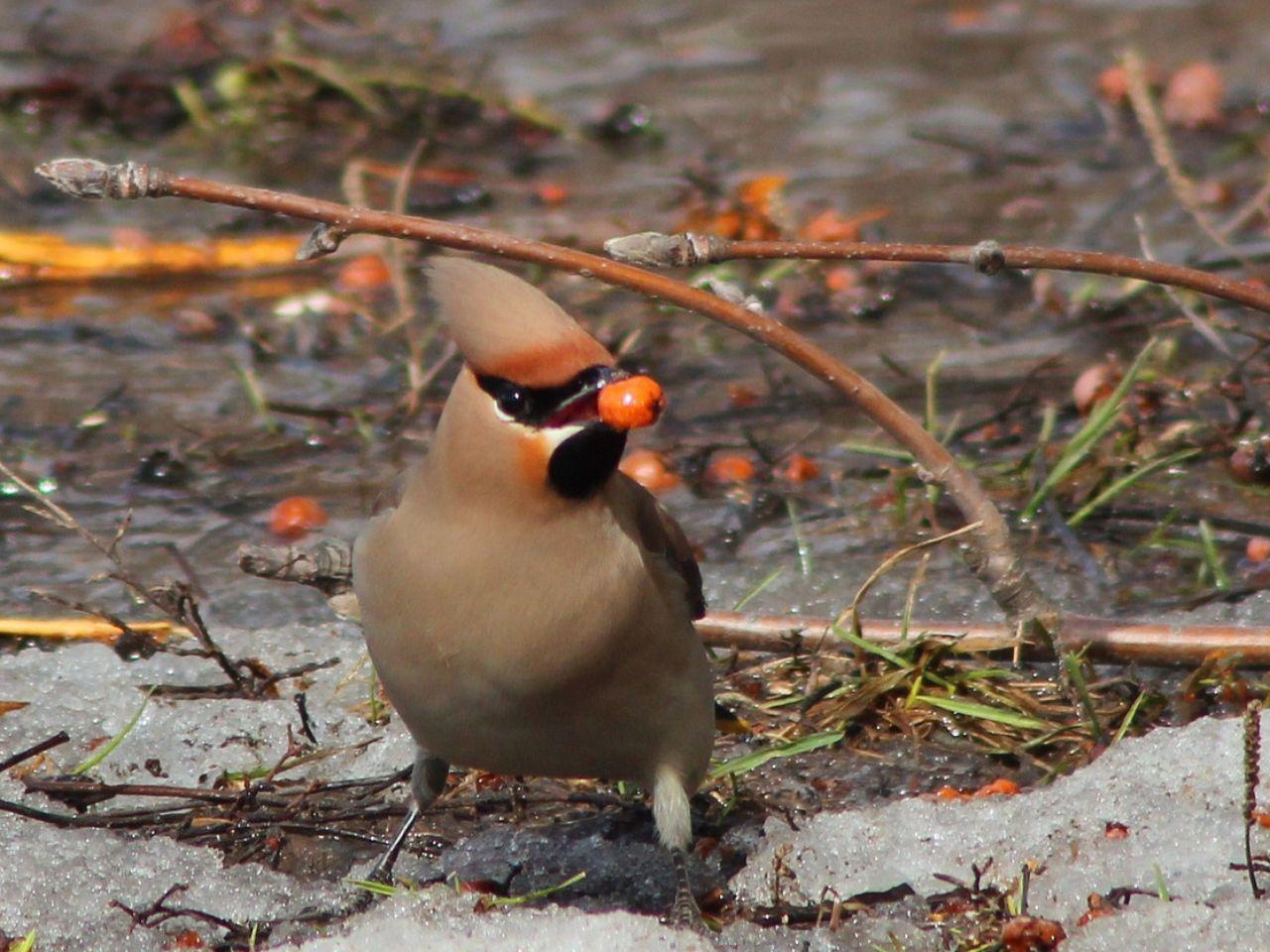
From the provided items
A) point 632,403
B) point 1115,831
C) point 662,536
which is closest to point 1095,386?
point 662,536

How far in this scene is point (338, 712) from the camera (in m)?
3.95

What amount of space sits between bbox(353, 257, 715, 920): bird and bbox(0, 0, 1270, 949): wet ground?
37 centimetres

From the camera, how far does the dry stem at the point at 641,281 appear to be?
3.13 m

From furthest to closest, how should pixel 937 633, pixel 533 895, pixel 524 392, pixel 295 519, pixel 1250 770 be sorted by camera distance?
pixel 295 519, pixel 937 633, pixel 533 895, pixel 524 392, pixel 1250 770

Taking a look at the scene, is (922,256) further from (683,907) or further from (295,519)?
(295,519)

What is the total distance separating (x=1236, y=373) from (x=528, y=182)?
3.22 m

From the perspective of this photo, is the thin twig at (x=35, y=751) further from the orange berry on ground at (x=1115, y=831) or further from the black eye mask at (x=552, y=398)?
the orange berry on ground at (x=1115, y=831)

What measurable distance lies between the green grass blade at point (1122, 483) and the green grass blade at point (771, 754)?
41.4 inches

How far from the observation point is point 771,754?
359 cm

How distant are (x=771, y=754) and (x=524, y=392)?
97 cm

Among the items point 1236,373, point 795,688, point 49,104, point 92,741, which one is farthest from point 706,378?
point 49,104

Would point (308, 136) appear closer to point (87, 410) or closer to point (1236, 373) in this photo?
point (87, 410)

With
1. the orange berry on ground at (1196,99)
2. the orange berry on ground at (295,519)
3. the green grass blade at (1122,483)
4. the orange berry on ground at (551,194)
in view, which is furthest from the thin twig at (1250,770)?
the orange berry on ground at (1196,99)

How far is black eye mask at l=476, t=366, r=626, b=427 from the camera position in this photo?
9.59ft
